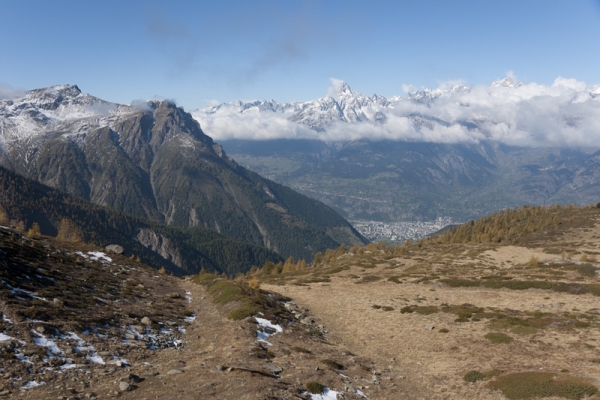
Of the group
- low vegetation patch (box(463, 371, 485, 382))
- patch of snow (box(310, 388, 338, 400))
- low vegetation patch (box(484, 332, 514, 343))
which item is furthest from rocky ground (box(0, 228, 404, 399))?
low vegetation patch (box(484, 332, 514, 343))

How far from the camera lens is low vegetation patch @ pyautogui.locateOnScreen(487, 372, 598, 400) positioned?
2178cm

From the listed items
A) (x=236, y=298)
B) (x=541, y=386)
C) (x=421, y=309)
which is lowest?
(x=421, y=309)

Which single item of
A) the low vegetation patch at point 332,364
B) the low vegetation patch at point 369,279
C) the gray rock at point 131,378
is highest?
the gray rock at point 131,378

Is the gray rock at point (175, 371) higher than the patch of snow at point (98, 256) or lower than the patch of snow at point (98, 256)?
higher

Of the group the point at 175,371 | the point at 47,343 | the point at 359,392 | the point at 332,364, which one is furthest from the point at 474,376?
the point at 47,343

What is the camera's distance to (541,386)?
75.7ft

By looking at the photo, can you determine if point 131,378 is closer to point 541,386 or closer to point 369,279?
point 541,386

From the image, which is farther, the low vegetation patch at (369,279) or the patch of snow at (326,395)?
the low vegetation patch at (369,279)

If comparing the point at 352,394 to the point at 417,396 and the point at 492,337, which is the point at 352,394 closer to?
the point at 417,396

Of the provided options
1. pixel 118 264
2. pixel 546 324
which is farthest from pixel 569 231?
pixel 118 264

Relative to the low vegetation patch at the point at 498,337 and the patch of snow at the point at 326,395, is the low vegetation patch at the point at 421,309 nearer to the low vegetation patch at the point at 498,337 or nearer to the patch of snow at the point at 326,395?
the low vegetation patch at the point at 498,337

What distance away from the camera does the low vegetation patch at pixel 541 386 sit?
21.8 m

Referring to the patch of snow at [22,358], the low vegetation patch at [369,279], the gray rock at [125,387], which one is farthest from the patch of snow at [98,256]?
the low vegetation patch at [369,279]

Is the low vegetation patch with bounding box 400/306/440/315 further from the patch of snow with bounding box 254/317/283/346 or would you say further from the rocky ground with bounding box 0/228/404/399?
the patch of snow with bounding box 254/317/283/346
